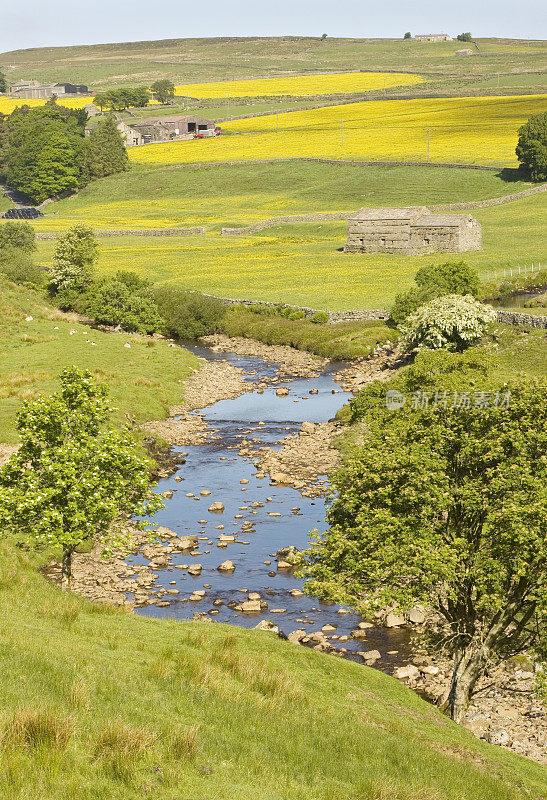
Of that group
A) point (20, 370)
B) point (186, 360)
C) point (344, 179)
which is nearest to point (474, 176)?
point (344, 179)

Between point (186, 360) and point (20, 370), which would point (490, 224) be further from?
point (20, 370)

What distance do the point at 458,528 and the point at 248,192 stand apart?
444 feet

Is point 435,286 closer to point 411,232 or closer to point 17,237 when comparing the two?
point 411,232

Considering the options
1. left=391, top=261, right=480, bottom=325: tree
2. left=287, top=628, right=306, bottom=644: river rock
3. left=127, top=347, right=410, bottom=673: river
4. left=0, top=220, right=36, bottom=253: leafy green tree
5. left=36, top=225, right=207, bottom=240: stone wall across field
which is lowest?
left=127, top=347, right=410, bottom=673: river

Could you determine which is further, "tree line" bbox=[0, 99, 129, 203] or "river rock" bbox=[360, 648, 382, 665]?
"tree line" bbox=[0, 99, 129, 203]

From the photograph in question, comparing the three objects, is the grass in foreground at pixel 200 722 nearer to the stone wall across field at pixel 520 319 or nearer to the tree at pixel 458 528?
the tree at pixel 458 528

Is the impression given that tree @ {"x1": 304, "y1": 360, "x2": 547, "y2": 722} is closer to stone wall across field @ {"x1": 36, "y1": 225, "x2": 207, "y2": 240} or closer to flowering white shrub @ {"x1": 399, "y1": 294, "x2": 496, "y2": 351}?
flowering white shrub @ {"x1": 399, "y1": 294, "x2": 496, "y2": 351}

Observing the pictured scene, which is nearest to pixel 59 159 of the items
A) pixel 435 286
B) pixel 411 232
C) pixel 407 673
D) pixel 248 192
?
pixel 248 192

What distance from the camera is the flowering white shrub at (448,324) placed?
61625 mm

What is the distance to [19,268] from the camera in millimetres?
91500

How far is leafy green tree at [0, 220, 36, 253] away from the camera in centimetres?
10344

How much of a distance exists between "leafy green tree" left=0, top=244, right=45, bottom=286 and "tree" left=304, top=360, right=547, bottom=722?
72.3 m

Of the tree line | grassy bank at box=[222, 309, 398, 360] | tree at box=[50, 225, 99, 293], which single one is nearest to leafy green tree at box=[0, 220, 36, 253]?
tree at box=[50, 225, 99, 293]

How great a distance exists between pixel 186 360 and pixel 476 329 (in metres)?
22.0
